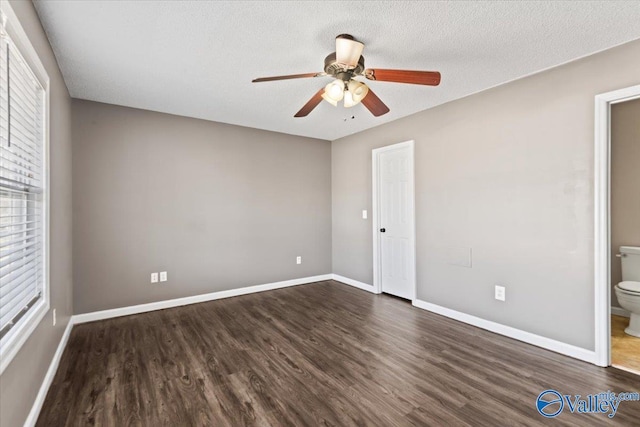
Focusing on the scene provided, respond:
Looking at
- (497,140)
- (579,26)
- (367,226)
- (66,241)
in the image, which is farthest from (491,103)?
(66,241)

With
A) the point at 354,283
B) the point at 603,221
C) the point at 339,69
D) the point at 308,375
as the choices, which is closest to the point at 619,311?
the point at 603,221

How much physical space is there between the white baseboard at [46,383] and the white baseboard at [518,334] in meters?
3.50

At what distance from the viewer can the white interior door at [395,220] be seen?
12.8ft

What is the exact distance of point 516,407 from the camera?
1.87m

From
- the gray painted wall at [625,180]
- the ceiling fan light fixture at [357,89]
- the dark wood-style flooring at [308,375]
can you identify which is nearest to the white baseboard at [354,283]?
the dark wood-style flooring at [308,375]

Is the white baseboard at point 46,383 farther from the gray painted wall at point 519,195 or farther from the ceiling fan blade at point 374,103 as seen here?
the gray painted wall at point 519,195

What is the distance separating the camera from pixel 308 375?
88.7 inches

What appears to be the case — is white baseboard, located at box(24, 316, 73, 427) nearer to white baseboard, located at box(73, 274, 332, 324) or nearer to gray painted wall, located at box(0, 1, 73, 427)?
gray painted wall, located at box(0, 1, 73, 427)

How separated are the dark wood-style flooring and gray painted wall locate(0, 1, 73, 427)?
286mm

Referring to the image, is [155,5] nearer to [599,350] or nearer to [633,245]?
[599,350]

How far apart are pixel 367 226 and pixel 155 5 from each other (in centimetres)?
359

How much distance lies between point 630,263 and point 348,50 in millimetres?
3729

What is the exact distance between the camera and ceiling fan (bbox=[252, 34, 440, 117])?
197 cm

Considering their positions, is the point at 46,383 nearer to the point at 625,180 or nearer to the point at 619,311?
the point at 619,311
